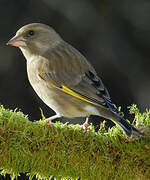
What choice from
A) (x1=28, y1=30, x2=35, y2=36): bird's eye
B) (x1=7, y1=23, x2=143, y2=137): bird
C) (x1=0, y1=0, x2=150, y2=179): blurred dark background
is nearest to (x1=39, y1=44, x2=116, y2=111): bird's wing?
(x1=7, y1=23, x2=143, y2=137): bird

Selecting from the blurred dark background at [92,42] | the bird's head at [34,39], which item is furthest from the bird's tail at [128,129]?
the blurred dark background at [92,42]

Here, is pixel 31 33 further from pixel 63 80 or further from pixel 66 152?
pixel 66 152

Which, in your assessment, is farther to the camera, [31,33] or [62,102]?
[31,33]

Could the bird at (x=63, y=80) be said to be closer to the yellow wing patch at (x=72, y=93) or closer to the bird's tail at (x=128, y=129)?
the yellow wing patch at (x=72, y=93)

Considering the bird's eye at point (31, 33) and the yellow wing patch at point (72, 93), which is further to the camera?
the bird's eye at point (31, 33)

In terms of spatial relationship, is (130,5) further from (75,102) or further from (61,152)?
(61,152)

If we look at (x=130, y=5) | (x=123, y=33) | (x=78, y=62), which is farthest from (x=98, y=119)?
(x=78, y=62)

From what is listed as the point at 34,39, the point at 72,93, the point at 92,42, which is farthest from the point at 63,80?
the point at 92,42
